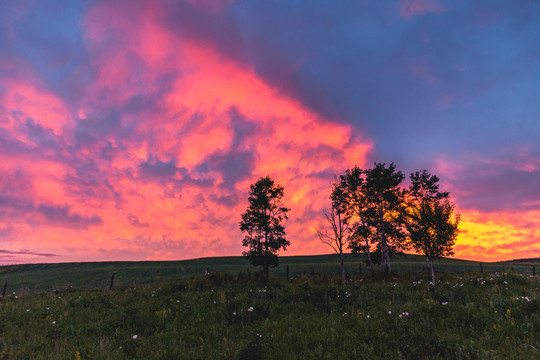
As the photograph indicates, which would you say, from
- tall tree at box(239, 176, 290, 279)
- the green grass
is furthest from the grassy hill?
the green grass

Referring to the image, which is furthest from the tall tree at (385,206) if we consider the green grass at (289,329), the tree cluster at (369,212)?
the green grass at (289,329)

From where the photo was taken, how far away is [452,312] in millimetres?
8297

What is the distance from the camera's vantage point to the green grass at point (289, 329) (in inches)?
251

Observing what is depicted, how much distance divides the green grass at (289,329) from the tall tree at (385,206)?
22173 millimetres

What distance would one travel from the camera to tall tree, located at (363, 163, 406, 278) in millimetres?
33812

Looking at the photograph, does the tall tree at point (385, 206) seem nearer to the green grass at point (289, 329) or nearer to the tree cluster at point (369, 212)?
the tree cluster at point (369, 212)

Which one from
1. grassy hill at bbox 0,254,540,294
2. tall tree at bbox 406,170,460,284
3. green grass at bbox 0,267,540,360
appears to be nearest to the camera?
green grass at bbox 0,267,540,360

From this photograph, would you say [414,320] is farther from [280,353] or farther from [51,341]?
[51,341]

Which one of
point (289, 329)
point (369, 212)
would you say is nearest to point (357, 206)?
point (369, 212)

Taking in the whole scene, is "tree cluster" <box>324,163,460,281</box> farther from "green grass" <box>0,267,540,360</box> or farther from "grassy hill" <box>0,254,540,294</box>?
"green grass" <box>0,267,540,360</box>

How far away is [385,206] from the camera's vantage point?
3450cm

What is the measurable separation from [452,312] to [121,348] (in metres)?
9.50

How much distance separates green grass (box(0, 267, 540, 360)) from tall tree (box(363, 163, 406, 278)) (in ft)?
72.7

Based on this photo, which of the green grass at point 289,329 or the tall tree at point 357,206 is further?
the tall tree at point 357,206
